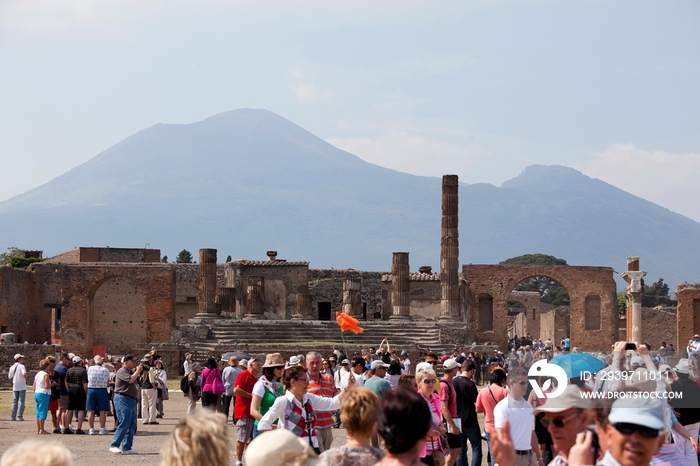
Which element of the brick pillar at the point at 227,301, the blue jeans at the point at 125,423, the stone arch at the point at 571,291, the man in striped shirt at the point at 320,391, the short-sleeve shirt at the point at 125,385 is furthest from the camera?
the stone arch at the point at 571,291

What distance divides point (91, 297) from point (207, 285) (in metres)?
6.63

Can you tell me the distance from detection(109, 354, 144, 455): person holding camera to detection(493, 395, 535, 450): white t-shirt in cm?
625

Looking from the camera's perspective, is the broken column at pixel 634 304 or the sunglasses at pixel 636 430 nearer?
the sunglasses at pixel 636 430

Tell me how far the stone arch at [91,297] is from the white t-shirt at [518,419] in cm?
3512

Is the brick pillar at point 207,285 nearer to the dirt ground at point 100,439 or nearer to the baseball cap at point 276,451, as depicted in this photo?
the dirt ground at point 100,439

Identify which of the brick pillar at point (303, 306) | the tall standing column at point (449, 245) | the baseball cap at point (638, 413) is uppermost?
the tall standing column at point (449, 245)

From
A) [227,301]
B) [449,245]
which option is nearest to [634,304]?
[449,245]

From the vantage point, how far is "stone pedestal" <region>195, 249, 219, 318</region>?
127 feet

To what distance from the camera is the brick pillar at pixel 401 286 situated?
129ft

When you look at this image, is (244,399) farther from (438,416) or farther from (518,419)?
(518,419)

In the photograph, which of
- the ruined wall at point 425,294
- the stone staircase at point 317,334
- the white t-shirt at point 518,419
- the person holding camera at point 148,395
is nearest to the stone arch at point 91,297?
the stone staircase at point 317,334

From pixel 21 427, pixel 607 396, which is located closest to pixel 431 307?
pixel 21 427

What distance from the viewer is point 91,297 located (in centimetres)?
4334

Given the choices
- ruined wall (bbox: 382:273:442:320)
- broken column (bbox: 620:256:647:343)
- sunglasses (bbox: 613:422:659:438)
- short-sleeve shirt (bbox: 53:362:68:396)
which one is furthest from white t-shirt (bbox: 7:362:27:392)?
broken column (bbox: 620:256:647:343)
